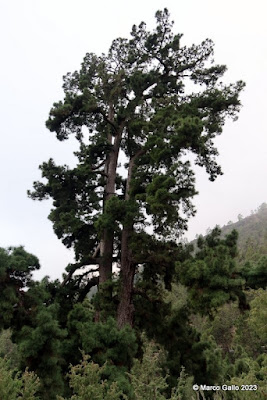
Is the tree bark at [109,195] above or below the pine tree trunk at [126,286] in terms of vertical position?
above

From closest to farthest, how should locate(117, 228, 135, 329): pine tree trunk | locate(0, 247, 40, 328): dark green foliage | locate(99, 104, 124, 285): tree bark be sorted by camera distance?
locate(0, 247, 40, 328): dark green foliage → locate(117, 228, 135, 329): pine tree trunk → locate(99, 104, 124, 285): tree bark

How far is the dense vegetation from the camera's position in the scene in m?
8.23

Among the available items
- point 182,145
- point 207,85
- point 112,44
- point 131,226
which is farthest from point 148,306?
point 112,44

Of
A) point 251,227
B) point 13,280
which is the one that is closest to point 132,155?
point 13,280

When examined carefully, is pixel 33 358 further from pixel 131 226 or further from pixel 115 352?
pixel 131 226

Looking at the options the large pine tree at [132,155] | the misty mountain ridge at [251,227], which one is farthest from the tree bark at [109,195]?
the misty mountain ridge at [251,227]

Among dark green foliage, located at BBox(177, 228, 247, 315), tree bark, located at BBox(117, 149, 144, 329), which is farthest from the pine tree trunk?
dark green foliage, located at BBox(177, 228, 247, 315)

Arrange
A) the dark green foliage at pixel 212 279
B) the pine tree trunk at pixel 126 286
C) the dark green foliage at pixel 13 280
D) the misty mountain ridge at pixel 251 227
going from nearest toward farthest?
the dark green foliage at pixel 212 279, the dark green foliage at pixel 13 280, the pine tree trunk at pixel 126 286, the misty mountain ridge at pixel 251 227

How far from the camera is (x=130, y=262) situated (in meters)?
11.9

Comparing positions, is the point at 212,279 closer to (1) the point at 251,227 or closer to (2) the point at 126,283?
(2) the point at 126,283

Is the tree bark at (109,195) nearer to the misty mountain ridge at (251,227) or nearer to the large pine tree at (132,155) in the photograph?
the large pine tree at (132,155)

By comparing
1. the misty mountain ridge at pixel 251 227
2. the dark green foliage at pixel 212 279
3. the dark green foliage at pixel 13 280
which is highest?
the misty mountain ridge at pixel 251 227

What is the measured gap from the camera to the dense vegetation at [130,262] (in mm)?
8227

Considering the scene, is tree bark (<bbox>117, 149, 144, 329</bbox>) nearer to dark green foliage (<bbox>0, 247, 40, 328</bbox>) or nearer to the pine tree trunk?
the pine tree trunk
